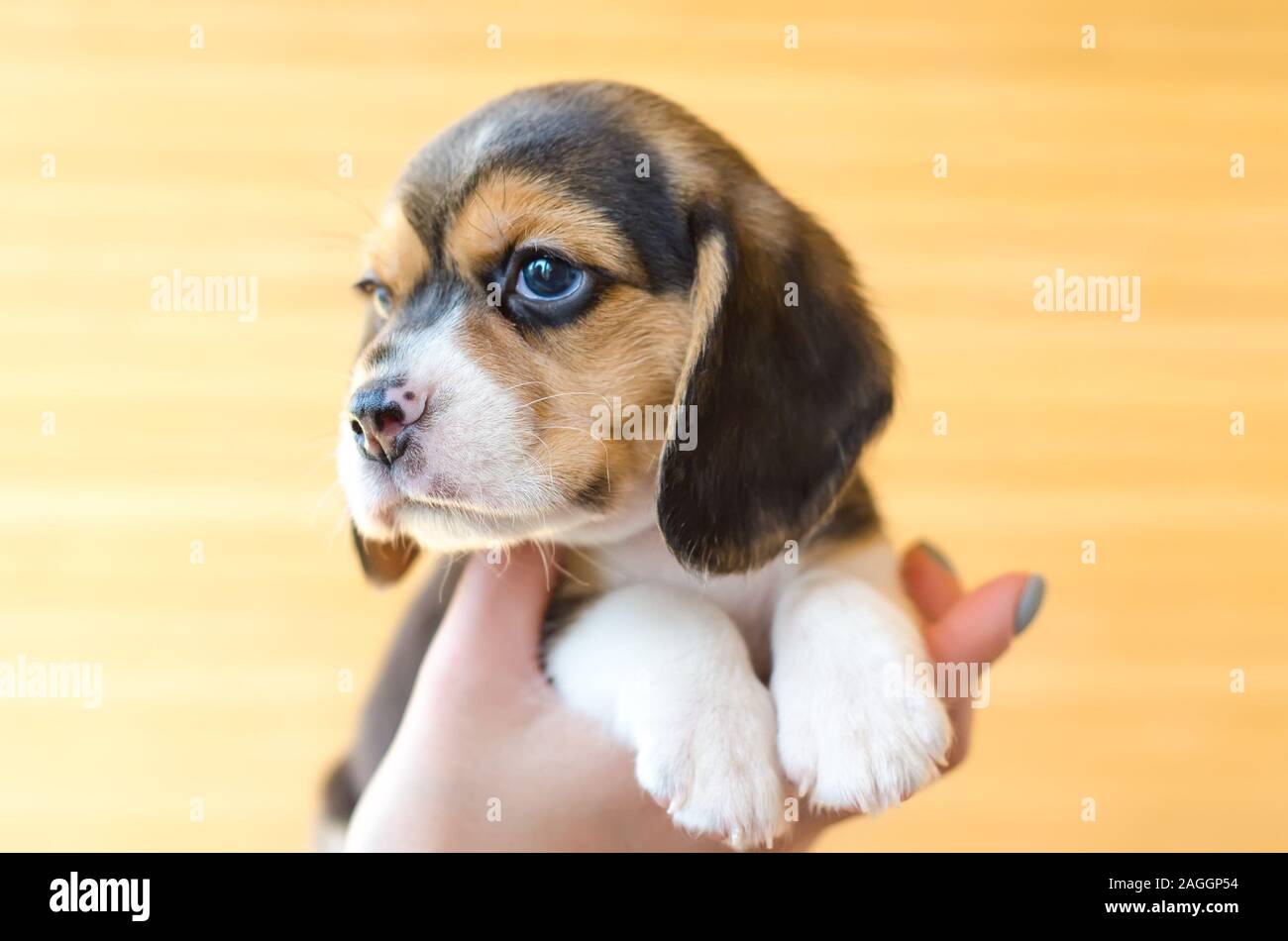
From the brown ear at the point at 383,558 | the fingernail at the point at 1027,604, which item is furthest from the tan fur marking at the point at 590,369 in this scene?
the fingernail at the point at 1027,604

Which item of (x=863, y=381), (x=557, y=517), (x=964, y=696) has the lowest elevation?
(x=964, y=696)

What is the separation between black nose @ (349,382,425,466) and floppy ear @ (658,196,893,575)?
1.39 ft

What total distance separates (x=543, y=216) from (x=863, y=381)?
2.16 feet

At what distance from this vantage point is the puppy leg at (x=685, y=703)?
60.6 inches

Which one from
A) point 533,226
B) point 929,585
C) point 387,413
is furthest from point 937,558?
point 387,413

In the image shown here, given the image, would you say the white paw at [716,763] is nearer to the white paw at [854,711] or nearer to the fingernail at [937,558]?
the white paw at [854,711]

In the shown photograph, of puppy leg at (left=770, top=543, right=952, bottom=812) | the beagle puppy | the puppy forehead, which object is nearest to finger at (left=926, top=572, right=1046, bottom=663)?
the beagle puppy

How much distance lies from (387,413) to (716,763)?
0.74 m

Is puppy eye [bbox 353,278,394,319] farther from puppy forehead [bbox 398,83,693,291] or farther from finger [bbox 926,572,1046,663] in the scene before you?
finger [bbox 926,572,1046,663]

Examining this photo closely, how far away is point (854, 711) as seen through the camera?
159cm

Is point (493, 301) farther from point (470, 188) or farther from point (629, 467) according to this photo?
point (629, 467)

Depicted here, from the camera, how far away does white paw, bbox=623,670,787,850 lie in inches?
60.2
